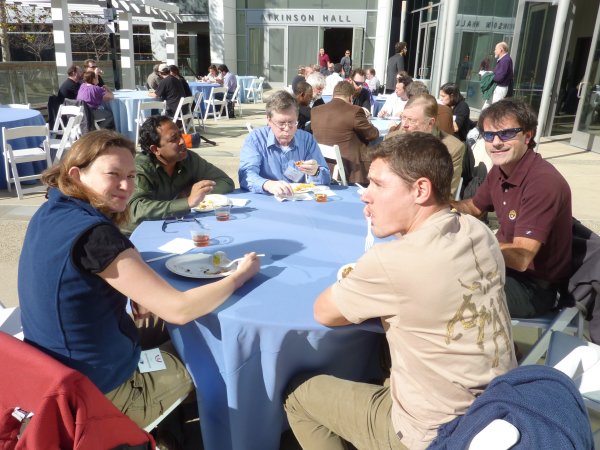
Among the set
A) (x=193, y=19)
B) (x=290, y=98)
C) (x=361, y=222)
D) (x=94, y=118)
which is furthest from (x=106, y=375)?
(x=193, y=19)

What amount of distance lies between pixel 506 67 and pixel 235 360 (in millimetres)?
9329

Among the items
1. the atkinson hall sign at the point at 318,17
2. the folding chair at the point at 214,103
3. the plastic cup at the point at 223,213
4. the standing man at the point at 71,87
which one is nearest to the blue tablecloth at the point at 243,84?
the folding chair at the point at 214,103

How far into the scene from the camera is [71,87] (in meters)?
8.39

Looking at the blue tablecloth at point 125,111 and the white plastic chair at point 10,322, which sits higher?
the blue tablecloth at point 125,111

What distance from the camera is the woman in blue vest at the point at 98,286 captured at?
4.73ft

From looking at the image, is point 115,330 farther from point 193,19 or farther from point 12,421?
point 193,19

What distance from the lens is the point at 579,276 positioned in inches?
85.1

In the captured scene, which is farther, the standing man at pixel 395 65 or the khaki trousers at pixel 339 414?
the standing man at pixel 395 65

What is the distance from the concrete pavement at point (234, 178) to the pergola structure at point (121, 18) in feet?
12.1

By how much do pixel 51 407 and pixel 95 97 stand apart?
8.18 metres

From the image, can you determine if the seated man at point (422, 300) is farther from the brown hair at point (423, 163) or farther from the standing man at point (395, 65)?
the standing man at point (395, 65)

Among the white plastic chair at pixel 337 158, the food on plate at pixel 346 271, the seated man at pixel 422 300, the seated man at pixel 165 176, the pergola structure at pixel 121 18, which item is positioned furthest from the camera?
the pergola structure at pixel 121 18

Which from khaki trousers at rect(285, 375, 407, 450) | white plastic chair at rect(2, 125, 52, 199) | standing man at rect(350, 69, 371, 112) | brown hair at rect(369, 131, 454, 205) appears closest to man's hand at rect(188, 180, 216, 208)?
khaki trousers at rect(285, 375, 407, 450)

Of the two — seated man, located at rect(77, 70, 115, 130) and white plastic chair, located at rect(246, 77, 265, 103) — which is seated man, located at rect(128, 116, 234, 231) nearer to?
seated man, located at rect(77, 70, 115, 130)
